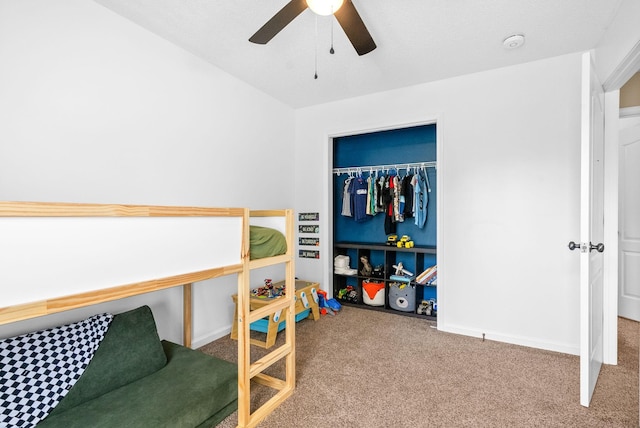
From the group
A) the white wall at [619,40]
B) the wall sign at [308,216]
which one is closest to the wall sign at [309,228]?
the wall sign at [308,216]

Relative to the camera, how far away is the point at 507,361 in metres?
2.42

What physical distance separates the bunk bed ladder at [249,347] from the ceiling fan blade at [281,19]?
40.2 inches

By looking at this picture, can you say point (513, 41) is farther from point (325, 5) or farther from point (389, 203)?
point (389, 203)

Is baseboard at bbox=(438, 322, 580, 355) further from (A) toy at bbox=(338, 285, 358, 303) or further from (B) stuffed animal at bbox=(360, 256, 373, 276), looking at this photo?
(A) toy at bbox=(338, 285, 358, 303)

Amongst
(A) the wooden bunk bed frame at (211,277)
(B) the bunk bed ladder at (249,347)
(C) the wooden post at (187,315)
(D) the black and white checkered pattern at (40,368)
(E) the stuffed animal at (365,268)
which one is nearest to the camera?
(A) the wooden bunk bed frame at (211,277)

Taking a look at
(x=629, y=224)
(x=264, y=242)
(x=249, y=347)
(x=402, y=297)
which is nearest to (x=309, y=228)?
(x=402, y=297)

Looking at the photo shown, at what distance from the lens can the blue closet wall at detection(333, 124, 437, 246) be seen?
12.1 ft

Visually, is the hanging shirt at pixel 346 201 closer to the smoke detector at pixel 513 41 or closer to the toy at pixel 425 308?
the toy at pixel 425 308

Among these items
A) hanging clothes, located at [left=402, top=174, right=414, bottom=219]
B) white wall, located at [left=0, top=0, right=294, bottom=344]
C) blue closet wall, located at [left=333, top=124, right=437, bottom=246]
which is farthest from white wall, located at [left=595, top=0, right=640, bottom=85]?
white wall, located at [left=0, top=0, right=294, bottom=344]

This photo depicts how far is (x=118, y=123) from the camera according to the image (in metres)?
2.13

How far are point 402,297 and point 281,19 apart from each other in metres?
2.98

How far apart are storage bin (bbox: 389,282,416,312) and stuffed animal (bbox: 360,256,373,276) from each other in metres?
0.31

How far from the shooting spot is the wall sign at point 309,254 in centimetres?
387

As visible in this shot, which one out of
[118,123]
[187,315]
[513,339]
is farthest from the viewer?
[513,339]
